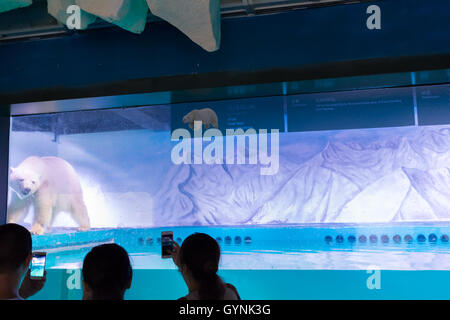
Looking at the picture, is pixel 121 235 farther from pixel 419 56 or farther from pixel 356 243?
pixel 419 56

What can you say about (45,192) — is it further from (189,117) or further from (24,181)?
(189,117)

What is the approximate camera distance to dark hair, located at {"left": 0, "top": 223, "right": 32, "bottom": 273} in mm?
1258

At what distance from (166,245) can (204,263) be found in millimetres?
1081

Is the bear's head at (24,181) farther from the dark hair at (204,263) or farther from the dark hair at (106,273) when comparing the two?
the dark hair at (106,273)

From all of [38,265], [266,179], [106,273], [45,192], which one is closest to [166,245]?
[38,265]

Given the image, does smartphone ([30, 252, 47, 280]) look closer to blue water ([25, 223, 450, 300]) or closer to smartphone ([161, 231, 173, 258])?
smartphone ([161, 231, 173, 258])

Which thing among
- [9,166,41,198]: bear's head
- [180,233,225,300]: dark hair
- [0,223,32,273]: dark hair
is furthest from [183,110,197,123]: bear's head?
[0,223,32,273]: dark hair

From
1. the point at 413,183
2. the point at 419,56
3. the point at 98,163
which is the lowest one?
the point at 413,183

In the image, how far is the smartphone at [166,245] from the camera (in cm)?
234

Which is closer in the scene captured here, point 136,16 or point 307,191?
point 136,16

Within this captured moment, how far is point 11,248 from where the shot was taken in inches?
50.3
